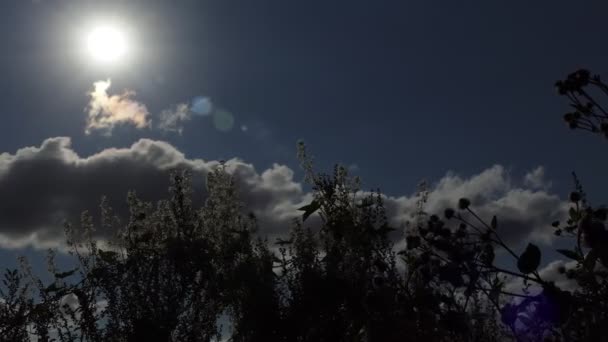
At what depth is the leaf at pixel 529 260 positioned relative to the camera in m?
2.21

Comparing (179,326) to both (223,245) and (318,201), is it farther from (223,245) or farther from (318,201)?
(318,201)

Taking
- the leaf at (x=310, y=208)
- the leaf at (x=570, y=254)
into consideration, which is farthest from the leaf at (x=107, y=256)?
the leaf at (x=570, y=254)

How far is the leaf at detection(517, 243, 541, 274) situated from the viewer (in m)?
2.21

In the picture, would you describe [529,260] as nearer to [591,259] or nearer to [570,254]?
[591,259]

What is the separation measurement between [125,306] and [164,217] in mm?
2569

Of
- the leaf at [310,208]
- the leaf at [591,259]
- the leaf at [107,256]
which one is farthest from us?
the leaf at [107,256]

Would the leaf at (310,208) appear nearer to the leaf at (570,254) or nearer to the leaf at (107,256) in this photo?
the leaf at (570,254)

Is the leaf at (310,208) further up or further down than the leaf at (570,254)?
further up

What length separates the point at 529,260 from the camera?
221cm

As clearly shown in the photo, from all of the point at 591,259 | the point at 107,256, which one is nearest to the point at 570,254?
the point at 591,259

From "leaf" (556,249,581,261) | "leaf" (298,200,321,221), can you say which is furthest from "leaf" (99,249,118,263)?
"leaf" (556,249,581,261)

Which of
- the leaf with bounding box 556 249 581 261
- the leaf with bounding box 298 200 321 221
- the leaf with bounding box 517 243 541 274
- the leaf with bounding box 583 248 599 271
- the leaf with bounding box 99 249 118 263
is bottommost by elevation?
the leaf with bounding box 583 248 599 271

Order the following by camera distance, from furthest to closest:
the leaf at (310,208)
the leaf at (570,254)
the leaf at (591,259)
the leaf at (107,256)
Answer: the leaf at (107,256), the leaf at (310,208), the leaf at (570,254), the leaf at (591,259)

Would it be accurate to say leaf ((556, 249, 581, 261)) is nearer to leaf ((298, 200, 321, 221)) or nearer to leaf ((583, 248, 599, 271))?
leaf ((583, 248, 599, 271))
